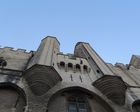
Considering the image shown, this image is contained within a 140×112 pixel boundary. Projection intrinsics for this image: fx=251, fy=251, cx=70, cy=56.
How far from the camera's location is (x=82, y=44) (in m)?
23.0

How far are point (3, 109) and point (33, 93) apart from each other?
1.64 m

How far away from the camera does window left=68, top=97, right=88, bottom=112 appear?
1292cm

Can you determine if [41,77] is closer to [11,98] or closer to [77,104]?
[11,98]

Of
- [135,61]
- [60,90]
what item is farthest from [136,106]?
[135,61]

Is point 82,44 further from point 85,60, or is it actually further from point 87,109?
point 87,109

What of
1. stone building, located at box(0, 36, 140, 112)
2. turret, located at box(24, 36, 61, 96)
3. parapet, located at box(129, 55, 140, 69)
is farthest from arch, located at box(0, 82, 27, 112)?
parapet, located at box(129, 55, 140, 69)

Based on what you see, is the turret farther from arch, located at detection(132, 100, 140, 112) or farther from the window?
arch, located at detection(132, 100, 140, 112)

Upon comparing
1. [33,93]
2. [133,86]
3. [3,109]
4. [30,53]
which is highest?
[30,53]

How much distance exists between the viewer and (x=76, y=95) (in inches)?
544

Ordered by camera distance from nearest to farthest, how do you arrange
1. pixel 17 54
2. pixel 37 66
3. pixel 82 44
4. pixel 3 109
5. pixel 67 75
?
pixel 3 109, pixel 37 66, pixel 67 75, pixel 17 54, pixel 82 44

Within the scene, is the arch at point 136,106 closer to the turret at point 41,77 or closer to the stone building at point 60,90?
the stone building at point 60,90

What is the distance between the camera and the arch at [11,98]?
38.2 feet

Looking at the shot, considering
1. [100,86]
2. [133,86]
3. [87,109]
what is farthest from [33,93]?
[133,86]

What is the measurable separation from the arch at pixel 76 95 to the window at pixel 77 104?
21cm
